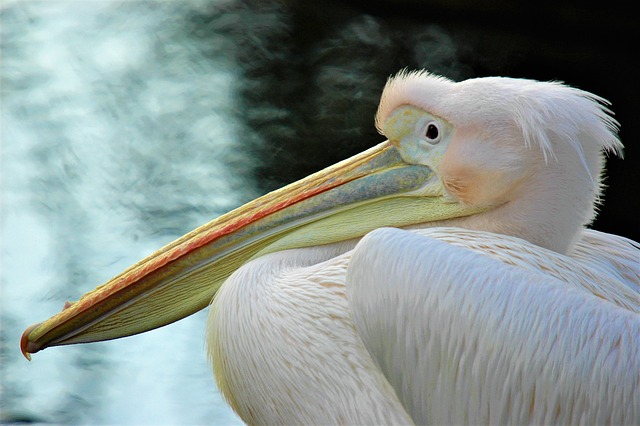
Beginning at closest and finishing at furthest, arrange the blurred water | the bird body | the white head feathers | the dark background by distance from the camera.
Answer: the bird body → the white head feathers → the blurred water → the dark background

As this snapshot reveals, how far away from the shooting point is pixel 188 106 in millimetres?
4031

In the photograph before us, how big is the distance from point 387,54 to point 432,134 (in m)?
2.29

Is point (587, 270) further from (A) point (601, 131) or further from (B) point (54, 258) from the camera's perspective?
(B) point (54, 258)

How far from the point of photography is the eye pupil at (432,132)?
1.85 metres

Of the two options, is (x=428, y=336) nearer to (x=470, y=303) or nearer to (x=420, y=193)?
(x=470, y=303)

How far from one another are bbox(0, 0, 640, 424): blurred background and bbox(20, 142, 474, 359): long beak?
5.02 ft

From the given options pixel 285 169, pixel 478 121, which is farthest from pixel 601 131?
pixel 285 169

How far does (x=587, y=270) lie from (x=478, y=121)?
0.36 m

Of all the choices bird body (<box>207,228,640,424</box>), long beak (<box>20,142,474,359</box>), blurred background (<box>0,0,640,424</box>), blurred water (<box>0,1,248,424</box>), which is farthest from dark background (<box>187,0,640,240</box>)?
bird body (<box>207,228,640,424</box>)

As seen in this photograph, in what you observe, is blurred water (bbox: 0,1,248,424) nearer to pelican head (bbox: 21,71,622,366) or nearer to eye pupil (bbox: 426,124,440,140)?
pelican head (bbox: 21,71,622,366)

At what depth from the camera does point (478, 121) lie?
1.77 m

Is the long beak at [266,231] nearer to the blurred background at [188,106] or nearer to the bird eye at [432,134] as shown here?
the bird eye at [432,134]

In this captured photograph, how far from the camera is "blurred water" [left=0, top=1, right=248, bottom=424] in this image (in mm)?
3336

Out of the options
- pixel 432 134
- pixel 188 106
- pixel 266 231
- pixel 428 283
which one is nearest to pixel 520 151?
pixel 432 134
